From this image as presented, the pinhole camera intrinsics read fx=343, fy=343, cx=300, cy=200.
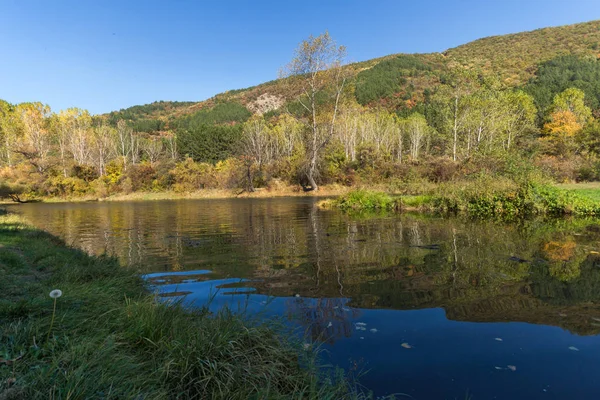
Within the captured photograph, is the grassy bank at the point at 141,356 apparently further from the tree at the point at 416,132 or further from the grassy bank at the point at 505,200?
the tree at the point at 416,132

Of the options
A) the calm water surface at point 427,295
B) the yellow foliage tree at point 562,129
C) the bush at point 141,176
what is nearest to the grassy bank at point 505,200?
the calm water surface at point 427,295

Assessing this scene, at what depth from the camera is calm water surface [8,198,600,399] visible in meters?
4.03

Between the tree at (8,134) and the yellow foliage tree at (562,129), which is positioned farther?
the tree at (8,134)

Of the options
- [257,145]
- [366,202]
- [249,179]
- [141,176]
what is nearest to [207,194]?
[249,179]

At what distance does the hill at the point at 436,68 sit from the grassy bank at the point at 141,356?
101m

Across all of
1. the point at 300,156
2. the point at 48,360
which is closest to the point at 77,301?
the point at 48,360

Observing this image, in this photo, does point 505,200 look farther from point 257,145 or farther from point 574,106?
point 574,106

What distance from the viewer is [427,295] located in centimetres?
662

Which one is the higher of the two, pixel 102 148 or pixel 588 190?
pixel 102 148

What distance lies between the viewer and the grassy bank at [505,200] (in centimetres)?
1723

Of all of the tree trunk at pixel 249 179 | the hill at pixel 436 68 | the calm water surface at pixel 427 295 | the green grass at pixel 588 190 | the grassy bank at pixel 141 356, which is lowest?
the calm water surface at pixel 427 295

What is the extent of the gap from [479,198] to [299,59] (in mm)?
28422

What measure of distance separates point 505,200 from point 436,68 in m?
132

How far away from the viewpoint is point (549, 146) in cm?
5288
